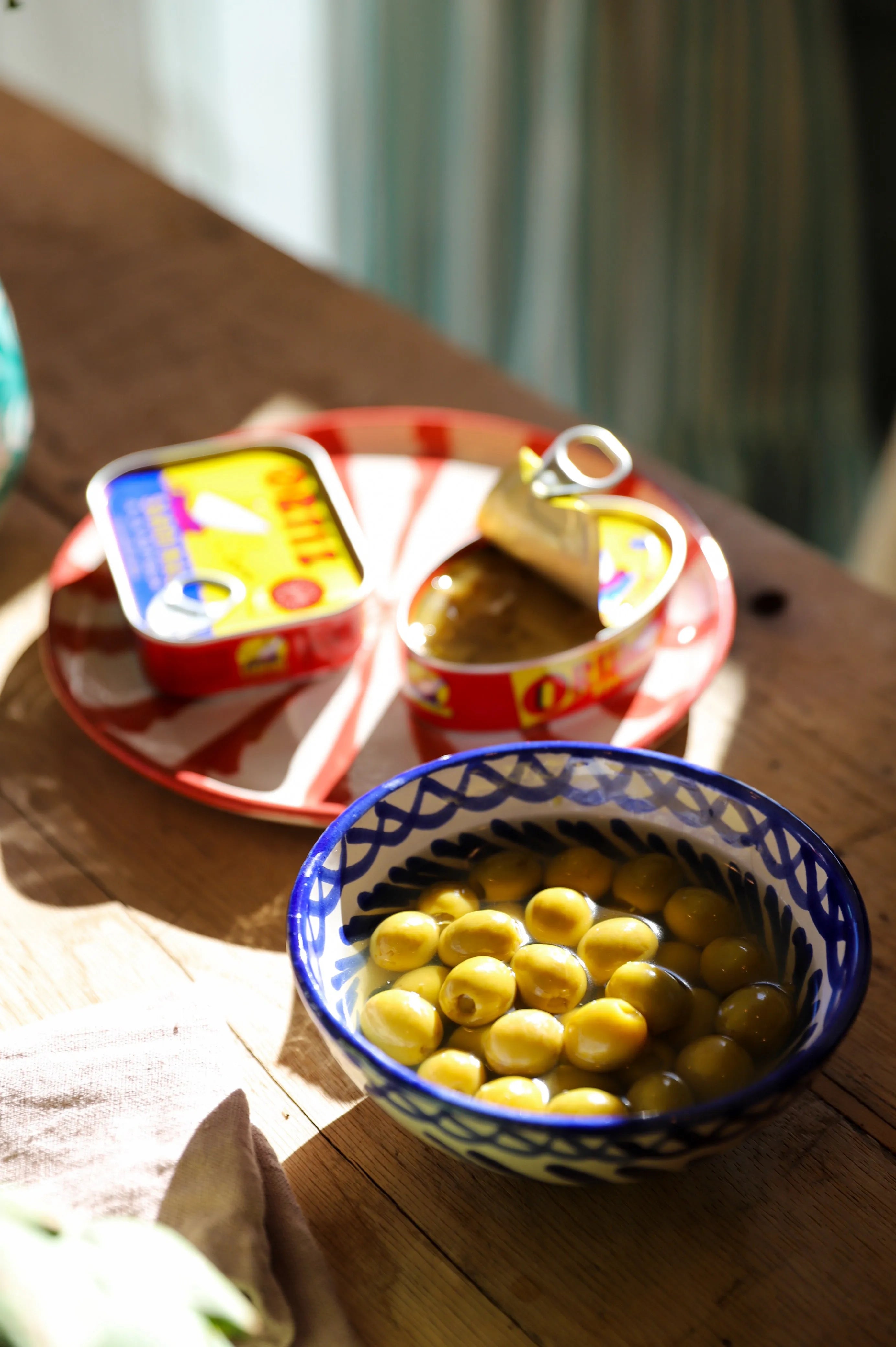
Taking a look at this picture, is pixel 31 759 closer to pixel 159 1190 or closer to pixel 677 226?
pixel 159 1190

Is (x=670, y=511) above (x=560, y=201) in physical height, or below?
above

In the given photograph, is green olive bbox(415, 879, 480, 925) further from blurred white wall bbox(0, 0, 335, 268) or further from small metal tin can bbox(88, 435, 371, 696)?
blurred white wall bbox(0, 0, 335, 268)

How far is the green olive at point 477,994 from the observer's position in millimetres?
451

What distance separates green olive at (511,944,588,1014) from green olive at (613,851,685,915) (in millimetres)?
51

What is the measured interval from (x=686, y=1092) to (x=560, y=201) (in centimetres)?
150

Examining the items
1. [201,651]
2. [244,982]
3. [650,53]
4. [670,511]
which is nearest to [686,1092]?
[244,982]

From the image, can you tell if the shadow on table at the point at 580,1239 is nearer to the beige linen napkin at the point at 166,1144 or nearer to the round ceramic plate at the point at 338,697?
the beige linen napkin at the point at 166,1144

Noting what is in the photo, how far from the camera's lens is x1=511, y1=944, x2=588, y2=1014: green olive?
0.46m

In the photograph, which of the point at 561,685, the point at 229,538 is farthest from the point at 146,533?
the point at 561,685

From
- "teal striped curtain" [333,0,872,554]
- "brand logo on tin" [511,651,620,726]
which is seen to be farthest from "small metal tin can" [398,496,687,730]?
"teal striped curtain" [333,0,872,554]

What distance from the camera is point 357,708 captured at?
2.29ft

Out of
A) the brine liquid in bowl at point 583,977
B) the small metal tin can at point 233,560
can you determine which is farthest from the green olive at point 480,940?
the small metal tin can at point 233,560

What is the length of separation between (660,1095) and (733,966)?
0.22ft

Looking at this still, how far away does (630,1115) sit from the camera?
0.40 m
